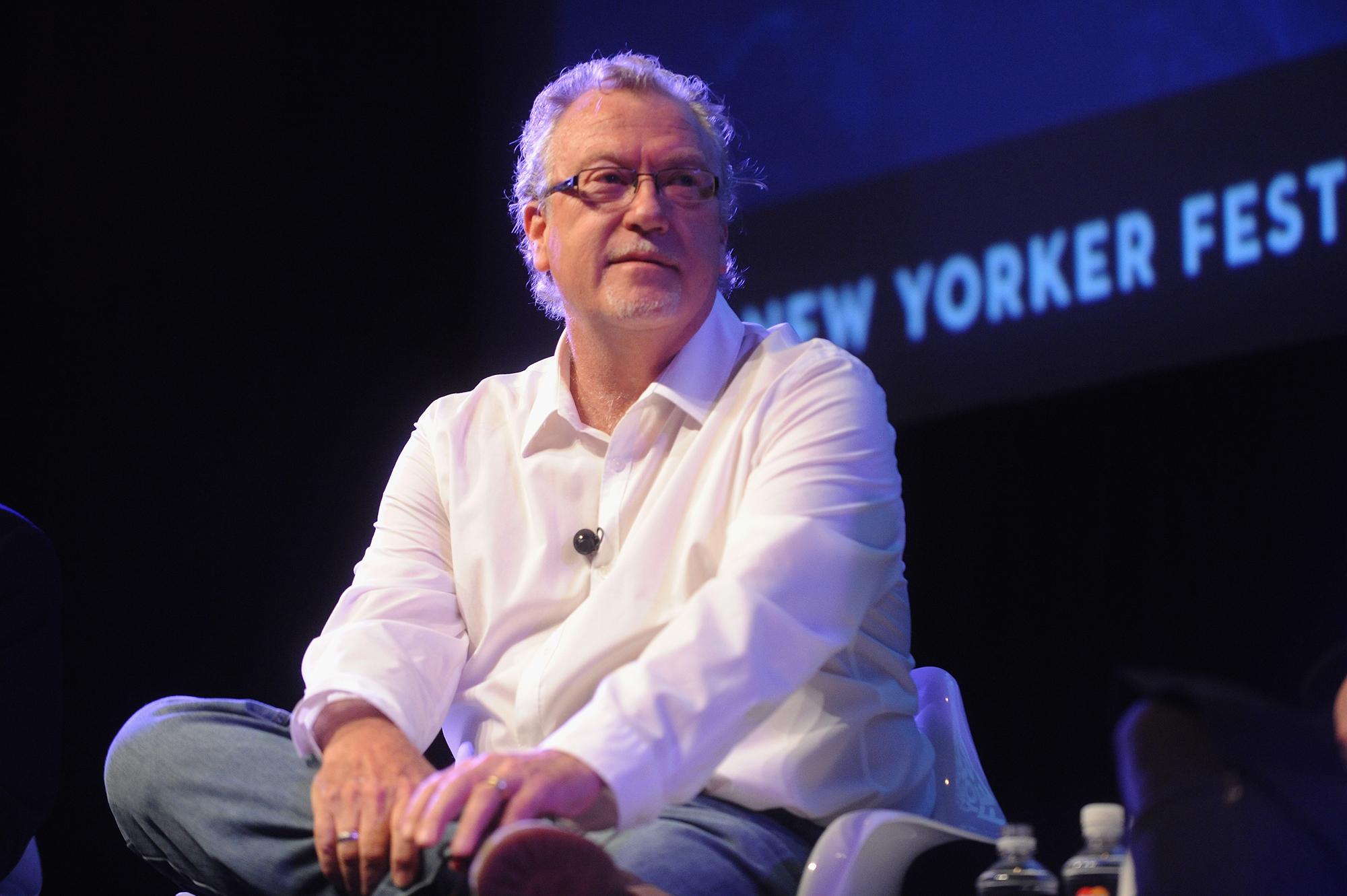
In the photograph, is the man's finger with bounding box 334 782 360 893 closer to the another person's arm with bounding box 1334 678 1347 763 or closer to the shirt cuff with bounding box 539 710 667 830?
the shirt cuff with bounding box 539 710 667 830

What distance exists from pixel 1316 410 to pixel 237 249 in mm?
2441

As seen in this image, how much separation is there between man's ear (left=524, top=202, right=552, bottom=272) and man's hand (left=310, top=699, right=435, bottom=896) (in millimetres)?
771

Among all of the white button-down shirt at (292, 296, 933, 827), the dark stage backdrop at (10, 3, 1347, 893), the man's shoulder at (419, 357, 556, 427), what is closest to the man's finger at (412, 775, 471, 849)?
the white button-down shirt at (292, 296, 933, 827)

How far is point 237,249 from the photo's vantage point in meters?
3.44

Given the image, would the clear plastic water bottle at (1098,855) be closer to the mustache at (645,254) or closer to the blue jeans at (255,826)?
the blue jeans at (255,826)

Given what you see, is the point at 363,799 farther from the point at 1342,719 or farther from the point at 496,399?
the point at 1342,719

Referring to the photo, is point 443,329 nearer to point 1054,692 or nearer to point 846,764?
point 1054,692

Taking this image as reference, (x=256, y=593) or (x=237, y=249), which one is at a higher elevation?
(x=237, y=249)

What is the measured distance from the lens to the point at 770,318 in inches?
123

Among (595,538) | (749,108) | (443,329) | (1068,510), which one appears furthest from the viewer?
(443,329)

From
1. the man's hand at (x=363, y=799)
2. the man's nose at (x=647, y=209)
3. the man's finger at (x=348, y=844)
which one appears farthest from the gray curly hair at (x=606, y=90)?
the man's finger at (x=348, y=844)

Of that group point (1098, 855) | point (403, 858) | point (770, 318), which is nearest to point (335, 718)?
point (403, 858)

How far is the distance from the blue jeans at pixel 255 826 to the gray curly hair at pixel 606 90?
0.83m

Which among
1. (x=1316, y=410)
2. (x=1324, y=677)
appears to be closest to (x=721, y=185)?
(x=1324, y=677)
